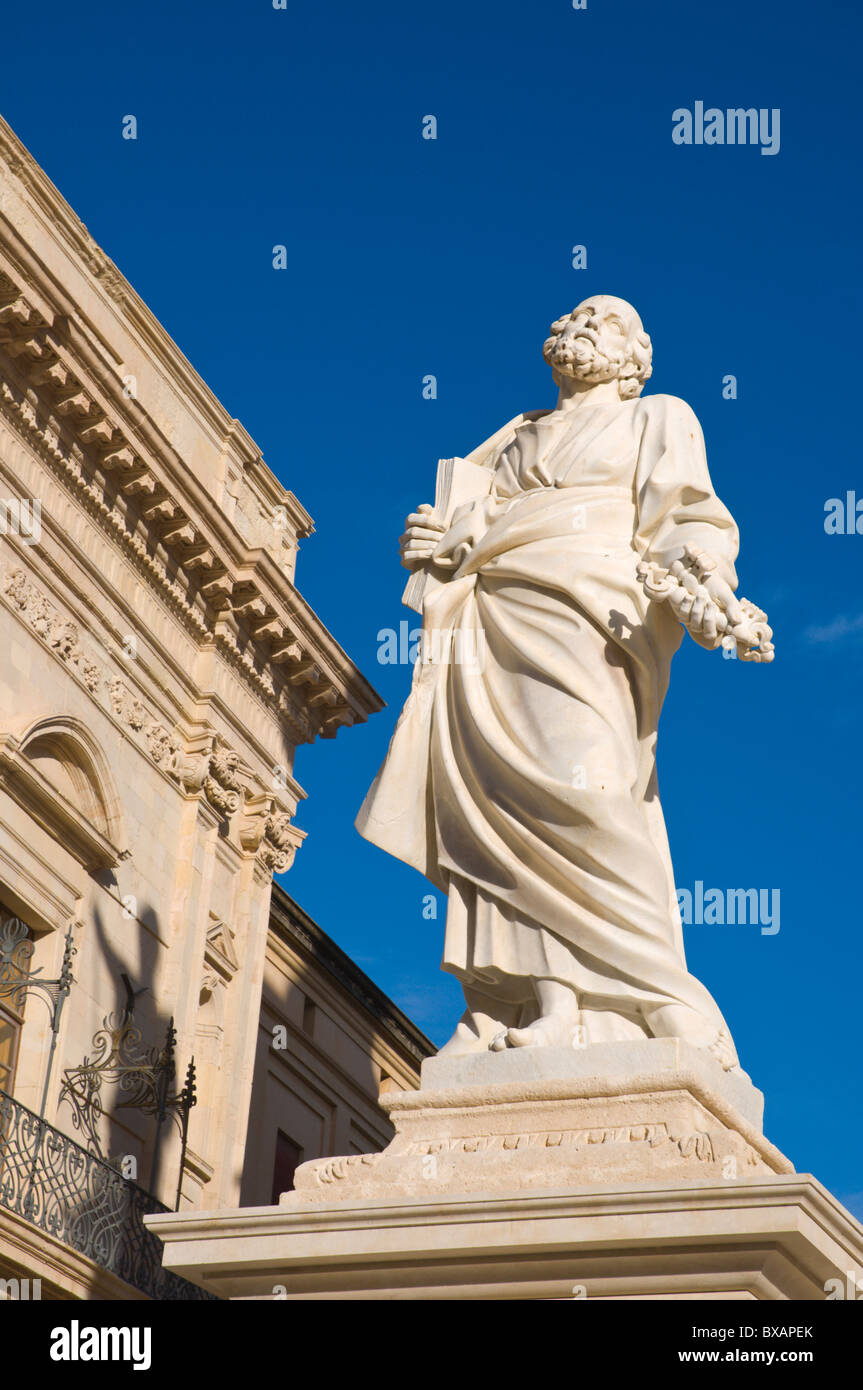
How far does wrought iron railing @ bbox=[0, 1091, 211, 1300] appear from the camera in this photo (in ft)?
43.9

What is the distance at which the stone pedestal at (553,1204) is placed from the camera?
12.8ft

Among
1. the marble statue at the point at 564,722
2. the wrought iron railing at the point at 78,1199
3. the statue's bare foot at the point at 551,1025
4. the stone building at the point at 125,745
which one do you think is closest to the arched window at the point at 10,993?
the stone building at the point at 125,745

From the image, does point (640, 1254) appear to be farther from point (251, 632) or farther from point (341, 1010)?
point (341, 1010)

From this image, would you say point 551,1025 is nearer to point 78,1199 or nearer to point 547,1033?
point 547,1033

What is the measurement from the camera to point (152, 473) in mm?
16844

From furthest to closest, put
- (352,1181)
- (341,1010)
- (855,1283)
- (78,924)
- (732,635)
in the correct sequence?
(341,1010) < (78,924) < (732,635) < (352,1181) < (855,1283)

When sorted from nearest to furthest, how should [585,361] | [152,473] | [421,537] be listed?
[421,537] < [585,361] < [152,473]

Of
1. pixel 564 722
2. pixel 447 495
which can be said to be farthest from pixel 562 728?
pixel 447 495

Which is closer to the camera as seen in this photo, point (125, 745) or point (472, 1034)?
point (472, 1034)

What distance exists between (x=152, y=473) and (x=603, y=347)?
450 inches

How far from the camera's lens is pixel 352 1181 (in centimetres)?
442
